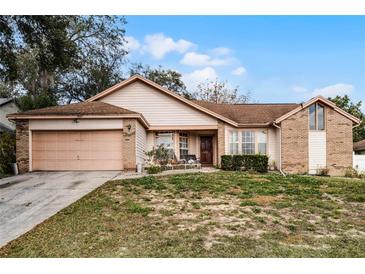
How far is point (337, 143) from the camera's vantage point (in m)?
20.9

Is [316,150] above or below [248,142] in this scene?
below

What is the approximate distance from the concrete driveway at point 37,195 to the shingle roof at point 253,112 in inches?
369

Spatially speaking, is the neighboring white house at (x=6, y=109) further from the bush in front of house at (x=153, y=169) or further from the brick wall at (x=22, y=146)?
the bush in front of house at (x=153, y=169)

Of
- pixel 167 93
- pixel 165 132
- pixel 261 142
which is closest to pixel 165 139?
pixel 165 132

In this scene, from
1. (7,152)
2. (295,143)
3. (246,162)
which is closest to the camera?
(7,152)

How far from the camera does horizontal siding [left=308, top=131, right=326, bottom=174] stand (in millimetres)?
20781

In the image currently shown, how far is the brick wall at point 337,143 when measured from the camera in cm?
2086

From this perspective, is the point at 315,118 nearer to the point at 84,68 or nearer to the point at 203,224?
the point at 203,224

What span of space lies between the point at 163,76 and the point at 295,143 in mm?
23060

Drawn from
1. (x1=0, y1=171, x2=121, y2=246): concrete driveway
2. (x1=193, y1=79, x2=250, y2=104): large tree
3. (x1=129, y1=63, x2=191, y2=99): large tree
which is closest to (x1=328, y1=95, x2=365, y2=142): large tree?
(x1=193, y1=79, x2=250, y2=104): large tree

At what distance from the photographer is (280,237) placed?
7219 millimetres

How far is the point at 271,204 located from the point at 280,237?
9.64 ft

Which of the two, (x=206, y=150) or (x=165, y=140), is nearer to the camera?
(x=165, y=140)

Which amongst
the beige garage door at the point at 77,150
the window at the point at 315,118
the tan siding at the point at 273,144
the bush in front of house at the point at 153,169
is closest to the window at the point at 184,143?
the bush in front of house at the point at 153,169
